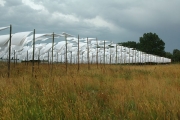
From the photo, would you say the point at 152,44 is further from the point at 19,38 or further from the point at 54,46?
the point at 19,38

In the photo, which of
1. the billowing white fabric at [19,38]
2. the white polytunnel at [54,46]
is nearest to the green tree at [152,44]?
the white polytunnel at [54,46]

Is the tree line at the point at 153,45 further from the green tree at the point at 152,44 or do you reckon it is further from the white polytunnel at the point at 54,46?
the white polytunnel at the point at 54,46

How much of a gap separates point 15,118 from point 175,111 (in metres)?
2.28

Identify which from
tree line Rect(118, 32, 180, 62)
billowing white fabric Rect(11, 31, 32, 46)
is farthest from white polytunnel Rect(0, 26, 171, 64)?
tree line Rect(118, 32, 180, 62)

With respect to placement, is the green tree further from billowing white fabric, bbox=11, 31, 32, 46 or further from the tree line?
billowing white fabric, bbox=11, 31, 32, 46

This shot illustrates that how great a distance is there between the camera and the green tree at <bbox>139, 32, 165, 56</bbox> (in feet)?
241

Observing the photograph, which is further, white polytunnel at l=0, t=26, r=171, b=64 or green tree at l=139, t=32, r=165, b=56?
green tree at l=139, t=32, r=165, b=56

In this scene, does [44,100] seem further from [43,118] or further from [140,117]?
[140,117]

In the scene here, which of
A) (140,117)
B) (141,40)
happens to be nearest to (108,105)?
(140,117)

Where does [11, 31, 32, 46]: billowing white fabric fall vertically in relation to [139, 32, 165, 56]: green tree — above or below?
below

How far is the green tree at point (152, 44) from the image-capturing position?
73.5 metres

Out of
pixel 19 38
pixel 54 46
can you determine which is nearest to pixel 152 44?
pixel 54 46

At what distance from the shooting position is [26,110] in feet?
11.0

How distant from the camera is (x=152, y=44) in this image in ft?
245
